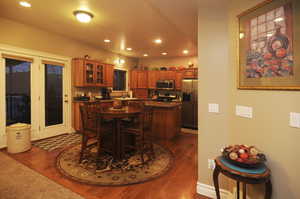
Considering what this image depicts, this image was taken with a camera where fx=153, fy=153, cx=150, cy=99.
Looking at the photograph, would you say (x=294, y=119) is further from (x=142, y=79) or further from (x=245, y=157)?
(x=142, y=79)

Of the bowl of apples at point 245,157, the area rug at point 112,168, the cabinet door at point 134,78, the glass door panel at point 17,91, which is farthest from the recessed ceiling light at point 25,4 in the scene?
the cabinet door at point 134,78

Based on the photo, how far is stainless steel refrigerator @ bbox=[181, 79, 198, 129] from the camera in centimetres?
530

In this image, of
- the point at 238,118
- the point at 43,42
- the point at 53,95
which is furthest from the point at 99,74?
the point at 238,118

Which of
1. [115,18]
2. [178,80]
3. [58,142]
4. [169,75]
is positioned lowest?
[58,142]

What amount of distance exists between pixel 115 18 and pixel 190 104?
3637 mm

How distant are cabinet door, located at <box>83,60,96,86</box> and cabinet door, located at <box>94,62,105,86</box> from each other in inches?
4.0

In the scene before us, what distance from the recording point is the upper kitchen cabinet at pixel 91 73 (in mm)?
4449

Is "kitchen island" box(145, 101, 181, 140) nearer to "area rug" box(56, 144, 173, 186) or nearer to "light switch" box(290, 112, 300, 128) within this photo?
"area rug" box(56, 144, 173, 186)

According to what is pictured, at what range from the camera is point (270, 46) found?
1.30 meters

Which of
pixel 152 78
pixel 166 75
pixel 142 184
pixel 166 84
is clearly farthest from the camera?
pixel 152 78

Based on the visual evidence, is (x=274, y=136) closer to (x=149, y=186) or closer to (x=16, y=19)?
(x=149, y=186)

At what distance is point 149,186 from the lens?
6.82ft

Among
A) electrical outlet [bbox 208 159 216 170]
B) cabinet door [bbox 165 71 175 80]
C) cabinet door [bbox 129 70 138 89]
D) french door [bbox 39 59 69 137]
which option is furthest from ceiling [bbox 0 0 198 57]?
cabinet door [bbox 129 70 138 89]

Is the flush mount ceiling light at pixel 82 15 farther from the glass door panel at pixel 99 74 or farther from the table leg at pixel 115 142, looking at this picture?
the glass door panel at pixel 99 74
